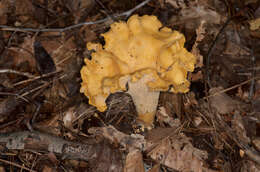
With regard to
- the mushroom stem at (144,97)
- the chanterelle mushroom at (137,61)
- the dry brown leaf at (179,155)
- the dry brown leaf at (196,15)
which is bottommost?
the dry brown leaf at (179,155)

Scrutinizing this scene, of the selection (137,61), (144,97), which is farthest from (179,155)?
(137,61)

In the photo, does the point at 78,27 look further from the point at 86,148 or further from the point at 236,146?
the point at 236,146

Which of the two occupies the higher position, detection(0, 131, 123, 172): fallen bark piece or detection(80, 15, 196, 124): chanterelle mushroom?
detection(80, 15, 196, 124): chanterelle mushroom

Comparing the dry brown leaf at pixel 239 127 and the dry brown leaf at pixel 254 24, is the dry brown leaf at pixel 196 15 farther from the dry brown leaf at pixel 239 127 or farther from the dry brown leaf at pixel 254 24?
the dry brown leaf at pixel 239 127

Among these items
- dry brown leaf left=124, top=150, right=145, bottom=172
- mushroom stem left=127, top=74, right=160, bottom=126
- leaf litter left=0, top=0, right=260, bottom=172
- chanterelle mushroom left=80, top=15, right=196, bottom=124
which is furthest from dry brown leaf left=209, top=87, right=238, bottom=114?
dry brown leaf left=124, top=150, right=145, bottom=172

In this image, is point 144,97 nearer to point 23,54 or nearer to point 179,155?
point 179,155

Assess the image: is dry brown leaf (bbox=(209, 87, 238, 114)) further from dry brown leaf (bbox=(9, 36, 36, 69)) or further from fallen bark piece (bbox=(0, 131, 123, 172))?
dry brown leaf (bbox=(9, 36, 36, 69))

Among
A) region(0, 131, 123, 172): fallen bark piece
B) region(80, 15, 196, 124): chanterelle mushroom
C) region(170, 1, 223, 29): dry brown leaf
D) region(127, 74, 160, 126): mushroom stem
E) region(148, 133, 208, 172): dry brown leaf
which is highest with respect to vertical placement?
region(170, 1, 223, 29): dry brown leaf

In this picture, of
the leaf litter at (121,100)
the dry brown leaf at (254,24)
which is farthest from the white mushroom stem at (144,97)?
the dry brown leaf at (254,24)
